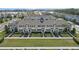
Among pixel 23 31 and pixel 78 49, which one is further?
pixel 23 31

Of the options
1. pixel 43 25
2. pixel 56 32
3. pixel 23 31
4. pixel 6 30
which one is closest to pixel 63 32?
pixel 56 32
